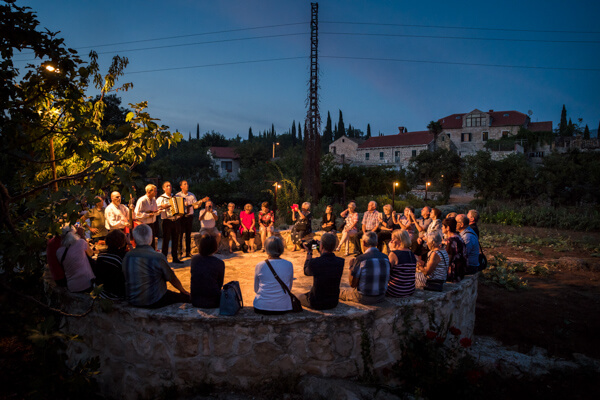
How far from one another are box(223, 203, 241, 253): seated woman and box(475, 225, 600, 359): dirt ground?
5.22 meters

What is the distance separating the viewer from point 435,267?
467cm

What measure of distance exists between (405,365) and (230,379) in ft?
6.14

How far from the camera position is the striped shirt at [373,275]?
4043 millimetres

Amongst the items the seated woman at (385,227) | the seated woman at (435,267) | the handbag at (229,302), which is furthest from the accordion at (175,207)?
the seated woman at (435,267)

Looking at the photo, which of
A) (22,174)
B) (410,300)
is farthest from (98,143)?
(410,300)

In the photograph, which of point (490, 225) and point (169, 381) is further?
point (490, 225)

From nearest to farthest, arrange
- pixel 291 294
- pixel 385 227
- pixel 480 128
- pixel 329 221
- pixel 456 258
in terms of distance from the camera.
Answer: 1. pixel 291 294
2. pixel 456 258
3. pixel 385 227
4. pixel 329 221
5. pixel 480 128

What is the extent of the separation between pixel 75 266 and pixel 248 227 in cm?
431

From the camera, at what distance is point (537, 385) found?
4453 millimetres

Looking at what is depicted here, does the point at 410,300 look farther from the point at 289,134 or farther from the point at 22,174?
the point at 289,134

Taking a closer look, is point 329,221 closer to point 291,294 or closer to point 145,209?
point 145,209

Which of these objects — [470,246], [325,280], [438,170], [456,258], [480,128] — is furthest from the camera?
[480,128]

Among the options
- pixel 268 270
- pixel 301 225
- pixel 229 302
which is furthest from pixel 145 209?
pixel 268 270

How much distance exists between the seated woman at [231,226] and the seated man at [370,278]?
14.9ft
